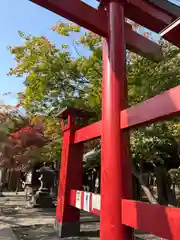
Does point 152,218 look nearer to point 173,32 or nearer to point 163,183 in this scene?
point 173,32

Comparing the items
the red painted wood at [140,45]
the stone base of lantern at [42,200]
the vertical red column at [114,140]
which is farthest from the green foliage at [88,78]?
the stone base of lantern at [42,200]

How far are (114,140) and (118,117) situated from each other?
0.39 meters

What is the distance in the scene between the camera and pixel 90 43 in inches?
293

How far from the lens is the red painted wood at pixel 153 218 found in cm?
261

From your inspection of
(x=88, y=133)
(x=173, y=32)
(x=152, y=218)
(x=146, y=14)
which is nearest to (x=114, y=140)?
(x=152, y=218)

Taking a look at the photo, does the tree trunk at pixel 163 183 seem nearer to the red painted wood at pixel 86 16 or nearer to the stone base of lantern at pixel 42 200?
the stone base of lantern at pixel 42 200

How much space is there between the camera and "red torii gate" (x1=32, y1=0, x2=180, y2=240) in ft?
9.86

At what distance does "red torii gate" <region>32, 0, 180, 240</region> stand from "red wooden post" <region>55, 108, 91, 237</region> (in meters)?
0.02

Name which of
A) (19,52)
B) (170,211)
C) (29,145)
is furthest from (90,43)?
(29,145)

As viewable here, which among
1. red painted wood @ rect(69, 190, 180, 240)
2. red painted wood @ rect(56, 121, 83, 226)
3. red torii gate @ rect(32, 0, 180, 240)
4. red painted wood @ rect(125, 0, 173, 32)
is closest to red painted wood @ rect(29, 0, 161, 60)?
red torii gate @ rect(32, 0, 180, 240)

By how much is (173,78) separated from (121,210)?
4.00 metres

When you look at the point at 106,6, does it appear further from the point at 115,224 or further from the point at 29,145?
the point at 29,145

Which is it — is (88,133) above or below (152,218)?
above

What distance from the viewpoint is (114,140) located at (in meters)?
3.71
